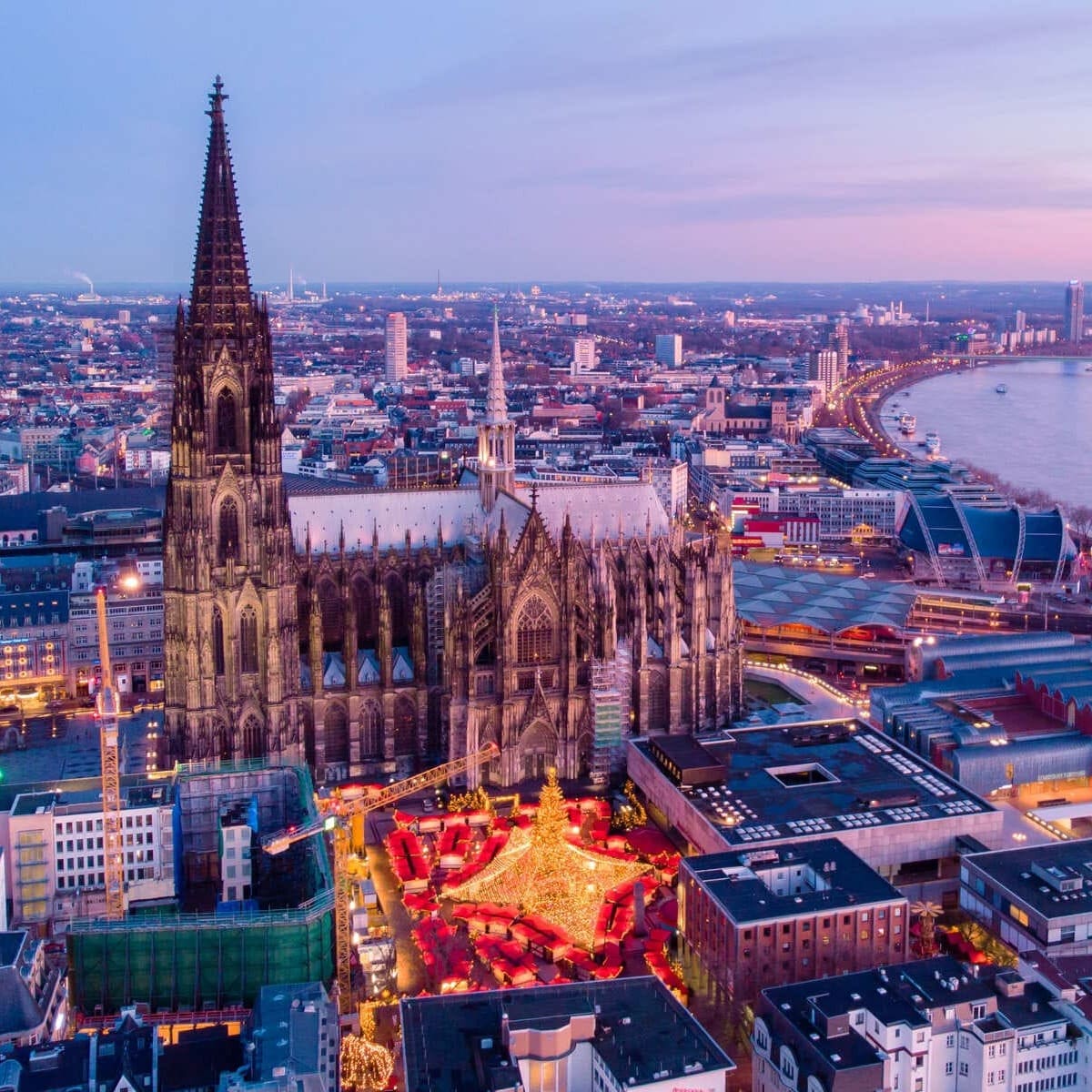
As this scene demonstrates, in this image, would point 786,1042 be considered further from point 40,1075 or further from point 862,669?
point 862,669

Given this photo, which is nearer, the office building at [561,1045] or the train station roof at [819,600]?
the office building at [561,1045]

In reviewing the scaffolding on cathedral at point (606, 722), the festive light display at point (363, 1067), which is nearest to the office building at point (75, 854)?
the festive light display at point (363, 1067)

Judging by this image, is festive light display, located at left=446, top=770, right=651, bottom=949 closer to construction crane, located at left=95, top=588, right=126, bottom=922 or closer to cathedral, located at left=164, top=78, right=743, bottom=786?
cathedral, located at left=164, top=78, right=743, bottom=786

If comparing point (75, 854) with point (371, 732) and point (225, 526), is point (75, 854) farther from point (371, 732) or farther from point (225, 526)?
point (371, 732)

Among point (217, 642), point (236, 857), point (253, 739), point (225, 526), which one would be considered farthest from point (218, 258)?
point (236, 857)

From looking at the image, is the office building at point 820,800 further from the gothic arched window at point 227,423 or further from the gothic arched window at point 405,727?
the gothic arched window at point 227,423

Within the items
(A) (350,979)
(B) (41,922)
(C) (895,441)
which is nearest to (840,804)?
(A) (350,979)
